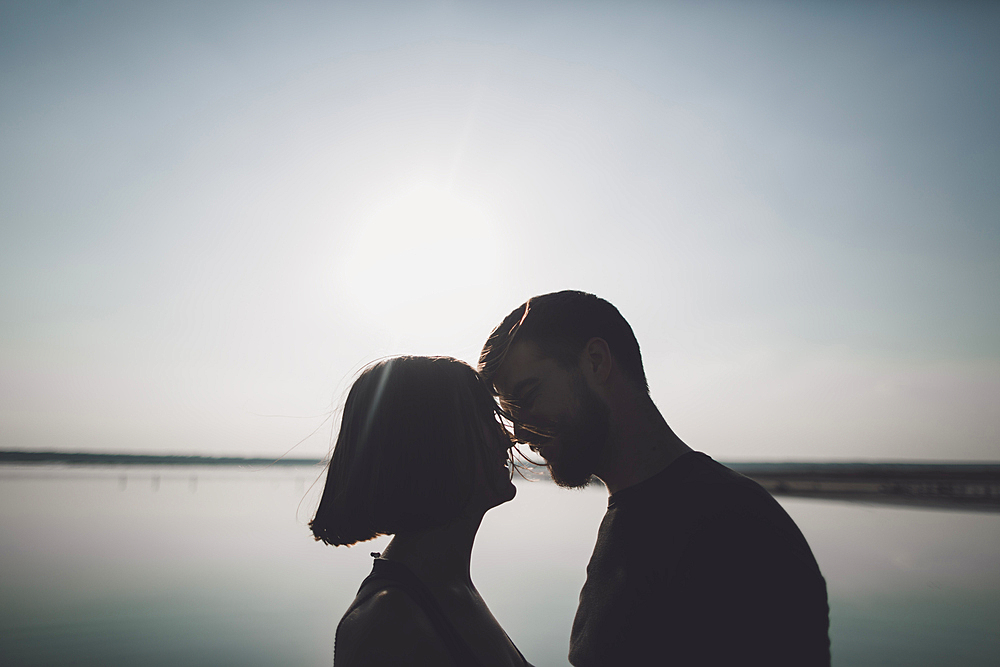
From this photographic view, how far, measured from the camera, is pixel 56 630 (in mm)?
8039

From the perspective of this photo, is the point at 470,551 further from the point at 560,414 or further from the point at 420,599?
the point at 560,414

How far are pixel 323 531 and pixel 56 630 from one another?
944 cm

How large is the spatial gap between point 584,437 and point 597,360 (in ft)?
1.54

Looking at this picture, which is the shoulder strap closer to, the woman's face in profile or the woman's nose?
the woman's face in profile

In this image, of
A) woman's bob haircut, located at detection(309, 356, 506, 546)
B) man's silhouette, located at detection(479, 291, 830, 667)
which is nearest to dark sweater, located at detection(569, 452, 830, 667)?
man's silhouette, located at detection(479, 291, 830, 667)

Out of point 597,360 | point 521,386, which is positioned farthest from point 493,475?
point 597,360

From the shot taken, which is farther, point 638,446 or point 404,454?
point 638,446

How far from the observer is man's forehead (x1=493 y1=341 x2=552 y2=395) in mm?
3166

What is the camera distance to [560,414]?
314 cm

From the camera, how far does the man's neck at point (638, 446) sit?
2809 millimetres

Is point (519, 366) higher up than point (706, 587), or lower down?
higher up

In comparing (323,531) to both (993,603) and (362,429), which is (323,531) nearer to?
(362,429)

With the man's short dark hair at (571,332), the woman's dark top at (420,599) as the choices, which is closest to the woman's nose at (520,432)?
the man's short dark hair at (571,332)

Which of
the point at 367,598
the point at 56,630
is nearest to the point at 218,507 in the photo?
the point at 56,630
